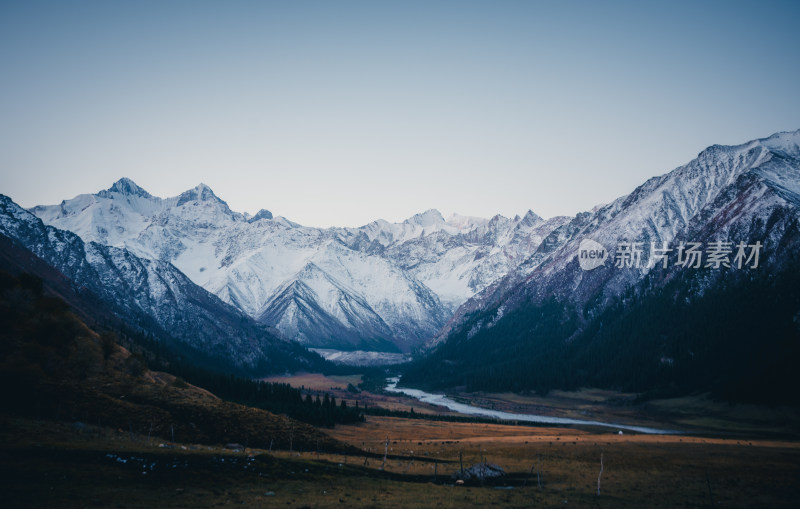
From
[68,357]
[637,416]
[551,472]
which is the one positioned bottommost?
[637,416]

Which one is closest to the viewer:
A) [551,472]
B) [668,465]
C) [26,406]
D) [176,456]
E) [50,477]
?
[50,477]

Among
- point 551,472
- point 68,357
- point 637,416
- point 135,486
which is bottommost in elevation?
point 637,416

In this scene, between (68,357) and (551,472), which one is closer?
(551,472)

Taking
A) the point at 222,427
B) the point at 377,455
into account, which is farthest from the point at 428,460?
the point at 222,427

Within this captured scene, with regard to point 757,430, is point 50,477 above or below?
above

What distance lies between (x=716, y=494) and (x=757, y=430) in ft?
361

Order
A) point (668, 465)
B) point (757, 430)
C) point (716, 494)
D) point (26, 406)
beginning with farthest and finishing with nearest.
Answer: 1. point (757, 430)
2. point (668, 465)
3. point (26, 406)
4. point (716, 494)

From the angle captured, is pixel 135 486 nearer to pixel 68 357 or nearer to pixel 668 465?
pixel 68 357

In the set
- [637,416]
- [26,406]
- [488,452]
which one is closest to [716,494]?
[488,452]

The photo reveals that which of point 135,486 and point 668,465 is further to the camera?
point 668,465

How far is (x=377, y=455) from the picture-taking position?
82.6m

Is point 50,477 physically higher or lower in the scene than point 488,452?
higher

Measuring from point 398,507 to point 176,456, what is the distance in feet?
85.1

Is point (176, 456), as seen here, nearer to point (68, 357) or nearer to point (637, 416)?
point (68, 357)
